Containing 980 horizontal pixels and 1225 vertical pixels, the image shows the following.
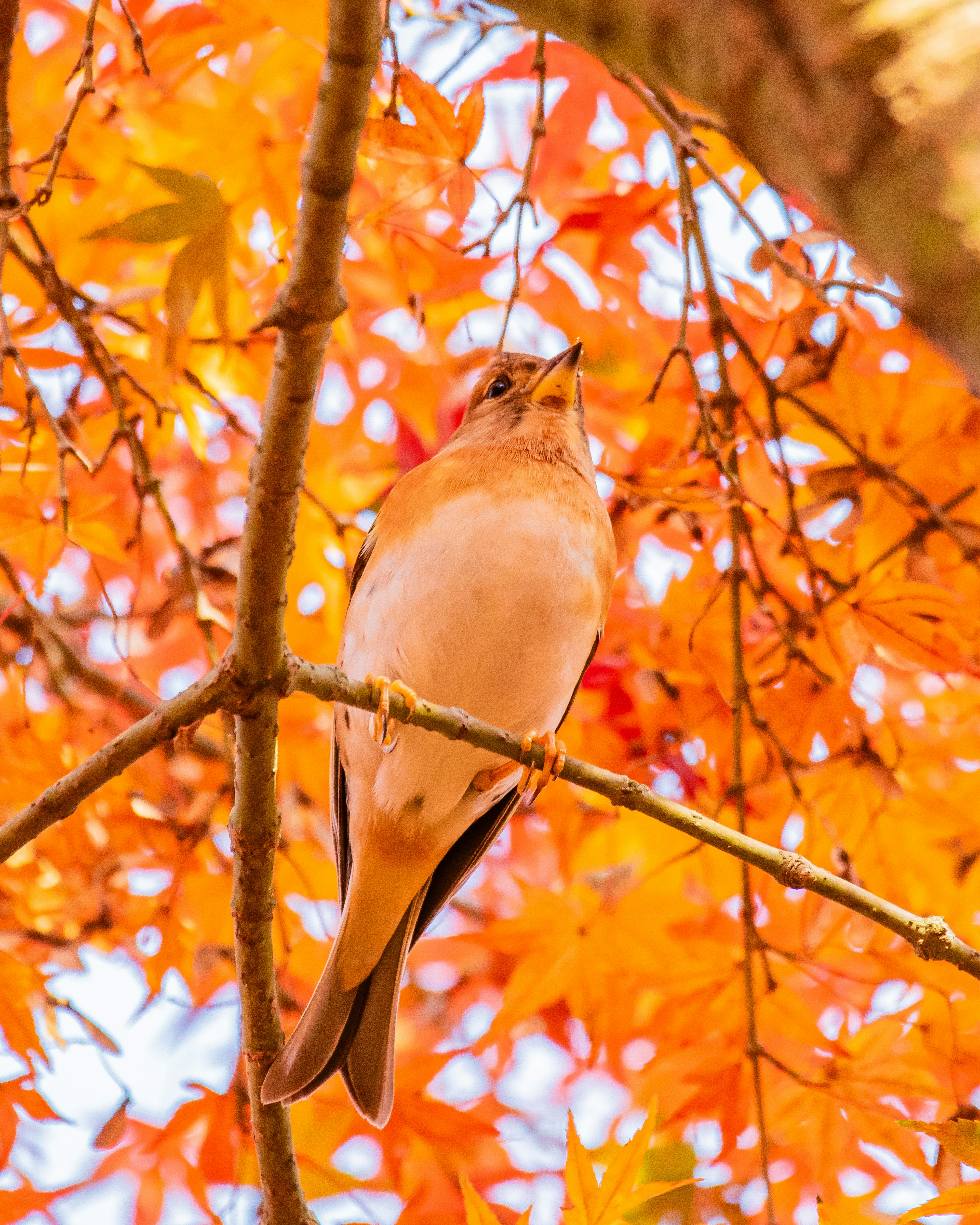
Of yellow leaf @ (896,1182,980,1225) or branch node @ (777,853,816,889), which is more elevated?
branch node @ (777,853,816,889)

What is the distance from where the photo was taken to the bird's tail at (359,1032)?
2834 mm

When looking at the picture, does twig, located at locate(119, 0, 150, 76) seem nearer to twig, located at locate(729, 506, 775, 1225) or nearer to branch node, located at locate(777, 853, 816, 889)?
twig, located at locate(729, 506, 775, 1225)

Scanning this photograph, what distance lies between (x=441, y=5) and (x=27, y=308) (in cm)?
166

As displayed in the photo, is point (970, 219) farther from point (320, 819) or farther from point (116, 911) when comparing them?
point (320, 819)

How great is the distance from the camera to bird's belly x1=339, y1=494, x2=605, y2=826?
311 centimetres

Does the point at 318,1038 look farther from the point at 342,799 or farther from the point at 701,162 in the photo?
the point at 701,162

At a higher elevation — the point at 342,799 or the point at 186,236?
the point at 186,236

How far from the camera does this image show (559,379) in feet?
12.0

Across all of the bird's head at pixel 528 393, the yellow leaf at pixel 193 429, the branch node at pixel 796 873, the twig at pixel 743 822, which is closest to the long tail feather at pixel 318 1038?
the twig at pixel 743 822

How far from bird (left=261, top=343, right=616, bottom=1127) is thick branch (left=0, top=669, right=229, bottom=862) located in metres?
1.01

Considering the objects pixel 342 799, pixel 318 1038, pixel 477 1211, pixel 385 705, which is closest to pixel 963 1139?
pixel 477 1211

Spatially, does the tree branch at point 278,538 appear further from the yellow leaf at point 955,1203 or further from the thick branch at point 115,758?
the yellow leaf at point 955,1203

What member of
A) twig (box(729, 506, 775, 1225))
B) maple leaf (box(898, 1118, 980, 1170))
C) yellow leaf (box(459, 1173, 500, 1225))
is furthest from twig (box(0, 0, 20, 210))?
maple leaf (box(898, 1118, 980, 1170))

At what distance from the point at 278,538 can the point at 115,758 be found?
47 centimetres
